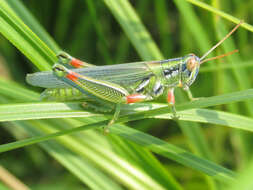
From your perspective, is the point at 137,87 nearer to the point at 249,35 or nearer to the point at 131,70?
the point at 131,70

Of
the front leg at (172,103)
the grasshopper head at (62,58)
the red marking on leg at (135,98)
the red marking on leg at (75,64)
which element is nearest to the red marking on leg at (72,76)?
the grasshopper head at (62,58)

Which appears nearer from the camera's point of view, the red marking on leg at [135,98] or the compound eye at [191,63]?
the red marking on leg at [135,98]

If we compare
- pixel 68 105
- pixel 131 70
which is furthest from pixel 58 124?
pixel 131 70

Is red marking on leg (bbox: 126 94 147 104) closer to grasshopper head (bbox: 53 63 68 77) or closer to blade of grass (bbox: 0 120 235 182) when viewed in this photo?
blade of grass (bbox: 0 120 235 182)

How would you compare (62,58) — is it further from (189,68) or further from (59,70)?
(189,68)

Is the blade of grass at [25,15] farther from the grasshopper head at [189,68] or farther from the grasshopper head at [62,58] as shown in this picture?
the grasshopper head at [189,68]

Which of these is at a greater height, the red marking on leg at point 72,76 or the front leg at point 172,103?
the front leg at point 172,103

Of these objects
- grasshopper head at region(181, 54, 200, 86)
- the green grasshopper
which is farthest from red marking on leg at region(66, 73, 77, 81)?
grasshopper head at region(181, 54, 200, 86)
